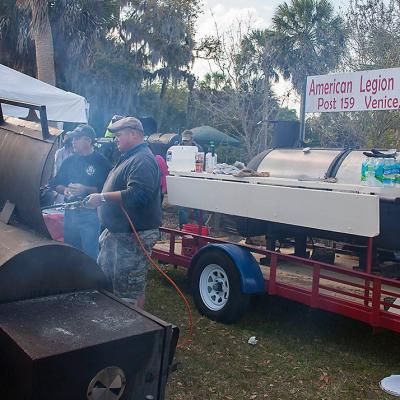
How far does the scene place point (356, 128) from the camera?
39.6 ft

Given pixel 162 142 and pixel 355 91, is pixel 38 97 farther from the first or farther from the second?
pixel 162 142

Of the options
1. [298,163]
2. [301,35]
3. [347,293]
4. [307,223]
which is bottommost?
[347,293]

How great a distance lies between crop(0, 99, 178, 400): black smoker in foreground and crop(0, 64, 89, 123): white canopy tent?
480 centimetres

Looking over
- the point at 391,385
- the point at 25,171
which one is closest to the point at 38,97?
the point at 25,171

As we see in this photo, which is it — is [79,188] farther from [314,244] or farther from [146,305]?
[314,244]

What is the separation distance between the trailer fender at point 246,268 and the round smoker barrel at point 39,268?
2367 mm

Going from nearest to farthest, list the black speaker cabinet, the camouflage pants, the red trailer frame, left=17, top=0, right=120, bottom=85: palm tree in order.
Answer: the black speaker cabinet < the red trailer frame < the camouflage pants < left=17, top=0, right=120, bottom=85: palm tree

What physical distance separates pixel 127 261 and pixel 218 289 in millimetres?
1306

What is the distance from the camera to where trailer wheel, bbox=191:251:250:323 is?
4742 millimetres

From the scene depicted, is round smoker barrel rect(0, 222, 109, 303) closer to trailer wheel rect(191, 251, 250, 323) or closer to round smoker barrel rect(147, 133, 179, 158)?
trailer wheel rect(191, 251, 250, 323)

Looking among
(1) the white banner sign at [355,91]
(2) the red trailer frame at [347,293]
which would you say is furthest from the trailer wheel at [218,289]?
(1) the white banner sign at [355,91]

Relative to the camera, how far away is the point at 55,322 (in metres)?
2.09

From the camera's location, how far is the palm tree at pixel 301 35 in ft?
65.2

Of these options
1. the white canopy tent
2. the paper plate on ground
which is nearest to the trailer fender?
the paper plate on ground
